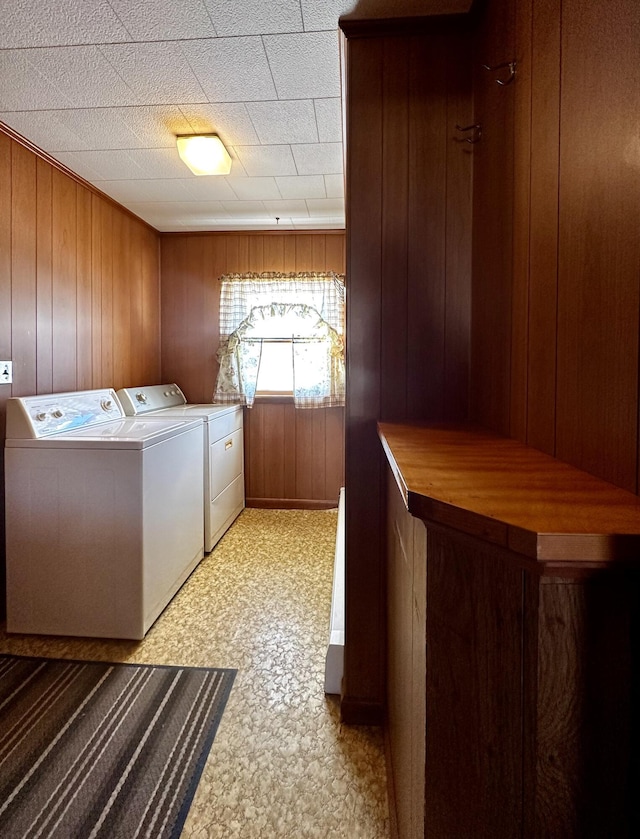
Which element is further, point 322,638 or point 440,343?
point 322,638

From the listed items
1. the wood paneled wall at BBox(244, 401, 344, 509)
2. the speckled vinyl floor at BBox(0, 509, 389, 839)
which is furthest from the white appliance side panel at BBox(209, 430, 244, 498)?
the speckled vinyl floor at BBox(0, 509, 389, 839)

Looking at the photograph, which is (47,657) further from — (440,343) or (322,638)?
(440,343)

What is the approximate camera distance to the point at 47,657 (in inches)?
71.6

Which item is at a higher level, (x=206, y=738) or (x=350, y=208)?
(x=350, y=208)

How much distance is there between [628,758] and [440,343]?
1098 millimetres

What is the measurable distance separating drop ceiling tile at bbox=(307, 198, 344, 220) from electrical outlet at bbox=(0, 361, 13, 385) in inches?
81.6

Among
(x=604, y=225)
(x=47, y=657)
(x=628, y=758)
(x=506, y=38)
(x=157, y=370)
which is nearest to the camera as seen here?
(x=628, y=758)

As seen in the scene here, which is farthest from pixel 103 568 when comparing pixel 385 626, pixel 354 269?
pixel 354 269

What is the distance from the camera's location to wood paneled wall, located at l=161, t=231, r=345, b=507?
3613 mm

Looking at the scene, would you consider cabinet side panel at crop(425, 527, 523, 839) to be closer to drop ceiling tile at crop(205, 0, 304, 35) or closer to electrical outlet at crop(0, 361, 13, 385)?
drop ceiling tile at crop(205, 0, 304, 35)

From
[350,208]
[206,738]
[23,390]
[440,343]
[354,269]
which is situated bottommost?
[206,738]

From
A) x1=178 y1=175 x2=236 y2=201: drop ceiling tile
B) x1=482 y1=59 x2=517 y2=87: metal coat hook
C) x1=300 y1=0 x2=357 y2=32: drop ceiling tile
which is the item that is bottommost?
x1=482 y1=59 x2=517 y2=87: metal coat hook

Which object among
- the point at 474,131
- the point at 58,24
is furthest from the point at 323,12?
the point at 58,24

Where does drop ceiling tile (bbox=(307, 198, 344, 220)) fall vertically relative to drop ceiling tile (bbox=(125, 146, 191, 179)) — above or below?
above
